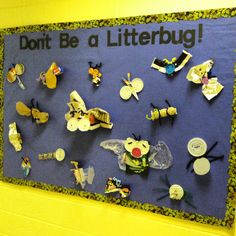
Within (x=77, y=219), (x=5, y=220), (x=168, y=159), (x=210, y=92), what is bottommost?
(x=5, y=220)

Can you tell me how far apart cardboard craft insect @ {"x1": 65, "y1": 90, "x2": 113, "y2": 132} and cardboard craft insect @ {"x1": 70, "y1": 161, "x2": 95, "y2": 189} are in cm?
18

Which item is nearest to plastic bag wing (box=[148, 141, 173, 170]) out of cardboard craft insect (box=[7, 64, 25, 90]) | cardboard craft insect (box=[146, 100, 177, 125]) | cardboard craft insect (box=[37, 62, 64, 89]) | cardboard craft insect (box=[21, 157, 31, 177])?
cardboard craft insect (box=[146, 100, 177, 125])

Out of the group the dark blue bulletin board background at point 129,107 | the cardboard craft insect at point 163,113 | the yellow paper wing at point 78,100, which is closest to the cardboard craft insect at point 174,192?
the dark blue bulletin board background at point 129,107

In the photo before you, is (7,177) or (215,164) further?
(7,177)

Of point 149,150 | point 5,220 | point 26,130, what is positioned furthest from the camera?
point 5,220

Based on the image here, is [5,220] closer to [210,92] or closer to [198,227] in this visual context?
[198,227]

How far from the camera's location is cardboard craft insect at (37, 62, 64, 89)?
1.51 m

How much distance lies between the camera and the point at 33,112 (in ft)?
5.27

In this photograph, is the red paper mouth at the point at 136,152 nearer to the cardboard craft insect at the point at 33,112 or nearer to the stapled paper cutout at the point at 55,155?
the stapled paper cutout at the point at 55,155

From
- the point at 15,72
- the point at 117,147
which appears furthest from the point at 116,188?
the point at 15,72

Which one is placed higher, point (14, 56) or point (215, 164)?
point (14, 56)

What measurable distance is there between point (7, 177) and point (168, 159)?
3.10 feet

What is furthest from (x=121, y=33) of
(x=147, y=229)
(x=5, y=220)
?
(x=5, y=220)

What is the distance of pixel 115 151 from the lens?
4.61 ft
